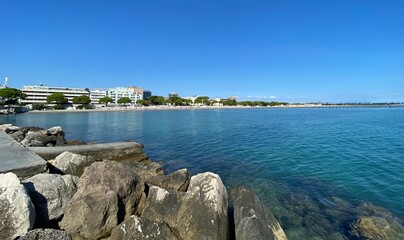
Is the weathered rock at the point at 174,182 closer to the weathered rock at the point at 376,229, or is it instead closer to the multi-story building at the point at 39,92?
the weathered rock at the point at 376,229

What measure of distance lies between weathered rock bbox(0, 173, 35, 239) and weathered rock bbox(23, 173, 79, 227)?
2.35 ft

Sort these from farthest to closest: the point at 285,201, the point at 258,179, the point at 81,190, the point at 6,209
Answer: the point at 258,179, the point at 285,201, the point at 81,190, the point at 6,209

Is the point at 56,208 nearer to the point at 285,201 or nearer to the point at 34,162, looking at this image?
the point at 34,162

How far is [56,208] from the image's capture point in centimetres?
695

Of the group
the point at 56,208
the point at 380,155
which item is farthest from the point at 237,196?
the point at 380,155

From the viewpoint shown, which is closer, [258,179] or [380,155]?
[258,179]

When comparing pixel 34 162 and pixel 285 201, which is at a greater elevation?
pixel 34 162

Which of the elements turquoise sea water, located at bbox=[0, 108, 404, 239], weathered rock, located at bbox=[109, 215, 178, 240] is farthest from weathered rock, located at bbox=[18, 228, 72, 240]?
turquoise sea water, located at bbox=[0, 108, 404, 239]

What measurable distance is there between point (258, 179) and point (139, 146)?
10.2 metres

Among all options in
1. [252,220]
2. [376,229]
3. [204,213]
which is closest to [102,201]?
[204,213]

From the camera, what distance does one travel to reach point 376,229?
764cm

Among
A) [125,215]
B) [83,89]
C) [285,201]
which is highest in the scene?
[83,89]

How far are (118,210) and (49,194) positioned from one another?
83.1 inches

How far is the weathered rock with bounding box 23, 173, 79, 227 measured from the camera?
21.7ft
